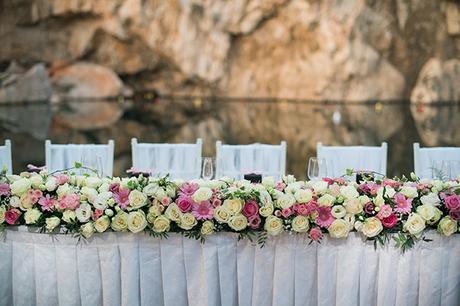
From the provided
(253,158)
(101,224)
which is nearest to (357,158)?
(253,158)

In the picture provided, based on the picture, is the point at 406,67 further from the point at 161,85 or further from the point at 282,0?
the point at 161,85

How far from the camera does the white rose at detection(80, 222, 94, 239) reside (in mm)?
2908

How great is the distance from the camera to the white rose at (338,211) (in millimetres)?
2861

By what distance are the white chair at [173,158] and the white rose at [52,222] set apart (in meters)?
2.06

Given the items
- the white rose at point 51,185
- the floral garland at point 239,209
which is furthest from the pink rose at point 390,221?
the white rose at point 51,185

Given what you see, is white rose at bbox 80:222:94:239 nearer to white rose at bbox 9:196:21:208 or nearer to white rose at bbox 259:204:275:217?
white rose at bbox 9:196:21:208

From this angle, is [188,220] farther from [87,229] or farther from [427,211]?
[427,211]

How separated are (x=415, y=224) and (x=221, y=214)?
31.0 inches

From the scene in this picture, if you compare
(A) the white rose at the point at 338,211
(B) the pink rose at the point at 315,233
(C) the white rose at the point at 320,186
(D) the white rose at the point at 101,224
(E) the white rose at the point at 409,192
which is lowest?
(B) the pink rose at the point at 315,233

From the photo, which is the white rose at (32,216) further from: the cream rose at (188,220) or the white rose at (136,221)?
the cream rose at (188,220)

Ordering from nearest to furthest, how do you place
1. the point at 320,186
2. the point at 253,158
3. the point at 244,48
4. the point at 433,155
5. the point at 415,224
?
the point at 415,224
the point at 320,186
the point at 433,155
the point at 253,158
the point at 244,48

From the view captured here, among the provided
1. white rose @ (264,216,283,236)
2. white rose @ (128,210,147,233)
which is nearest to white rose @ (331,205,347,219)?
white rose @ (264,216,283,236)

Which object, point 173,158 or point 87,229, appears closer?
point 87,229

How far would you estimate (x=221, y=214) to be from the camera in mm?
2863
